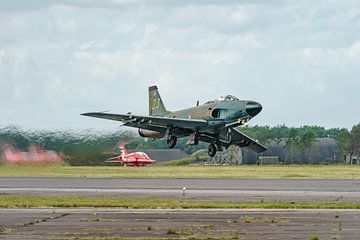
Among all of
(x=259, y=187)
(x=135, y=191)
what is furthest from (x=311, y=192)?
(x=135, y=191)

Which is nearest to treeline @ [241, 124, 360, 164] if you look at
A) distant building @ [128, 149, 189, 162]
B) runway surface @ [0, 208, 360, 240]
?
distant building @ [128, 149, 189, 162]

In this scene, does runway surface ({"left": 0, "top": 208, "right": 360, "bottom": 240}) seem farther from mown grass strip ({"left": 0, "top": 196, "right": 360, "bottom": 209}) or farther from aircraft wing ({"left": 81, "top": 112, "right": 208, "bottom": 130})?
aircraft wing ({"left": 81, "top": 112, "right": 208, "bottom": 130})

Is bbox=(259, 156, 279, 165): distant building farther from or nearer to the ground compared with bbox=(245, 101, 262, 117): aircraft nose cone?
nearer to the ground

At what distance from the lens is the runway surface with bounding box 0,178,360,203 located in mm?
37375

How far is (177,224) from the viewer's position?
82.2 ft

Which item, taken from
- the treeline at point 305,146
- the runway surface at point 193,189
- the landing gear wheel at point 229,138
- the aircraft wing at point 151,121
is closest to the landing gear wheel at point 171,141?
the aircraft wing at point 151,121

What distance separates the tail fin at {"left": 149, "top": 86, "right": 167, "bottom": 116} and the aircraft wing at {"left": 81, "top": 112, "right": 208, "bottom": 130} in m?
5.17

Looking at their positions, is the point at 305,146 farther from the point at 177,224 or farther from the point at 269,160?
the point at 177,224

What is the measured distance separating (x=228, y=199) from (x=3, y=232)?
14.7 meters

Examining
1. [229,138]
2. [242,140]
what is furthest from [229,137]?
[242,140]

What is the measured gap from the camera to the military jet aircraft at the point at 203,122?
187 feet

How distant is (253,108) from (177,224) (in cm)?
3202

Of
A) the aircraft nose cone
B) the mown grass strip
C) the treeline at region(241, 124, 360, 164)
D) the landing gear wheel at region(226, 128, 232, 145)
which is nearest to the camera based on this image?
the mown grass strip

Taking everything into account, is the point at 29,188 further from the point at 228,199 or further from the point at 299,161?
the point at 299,161
